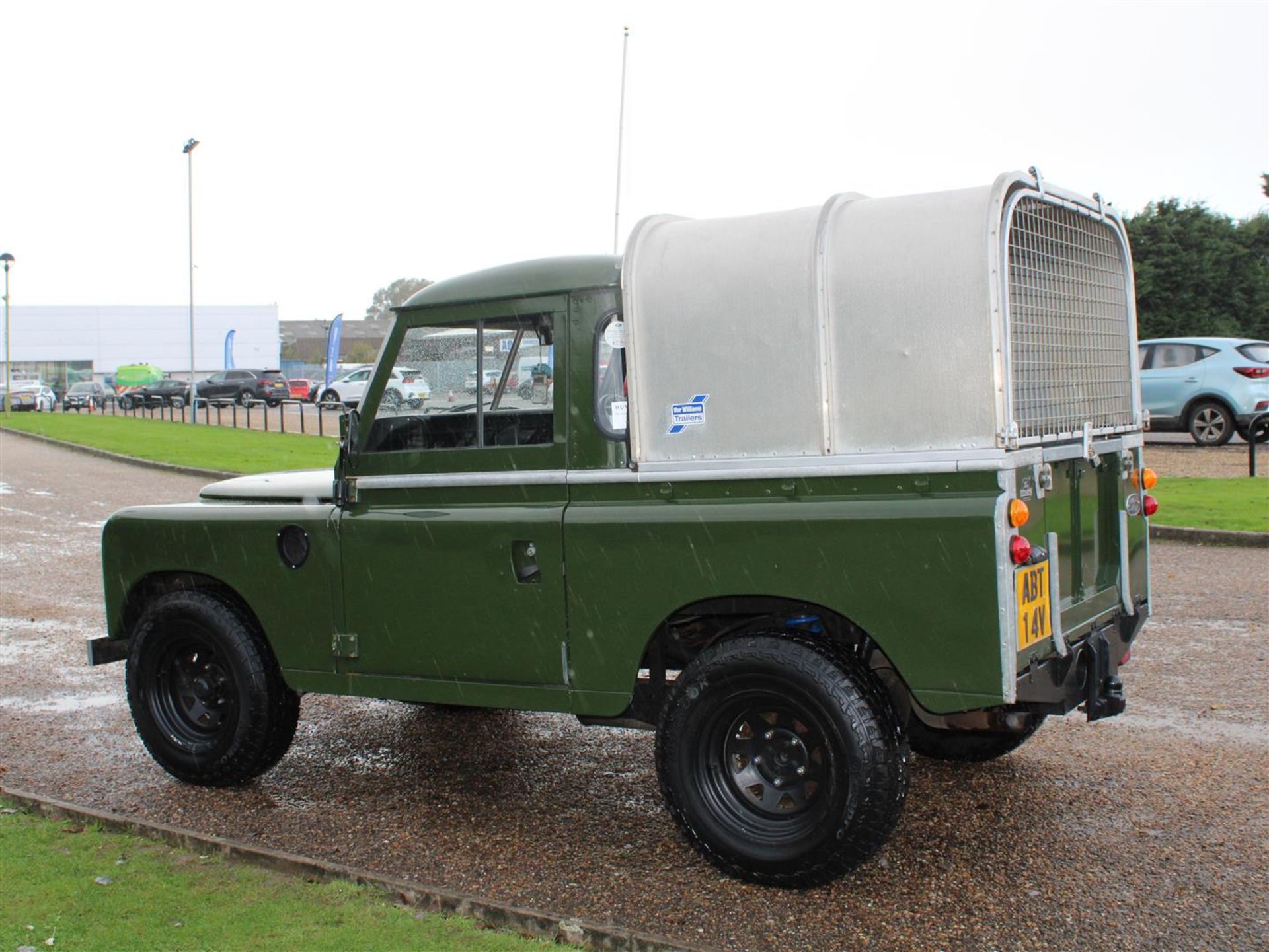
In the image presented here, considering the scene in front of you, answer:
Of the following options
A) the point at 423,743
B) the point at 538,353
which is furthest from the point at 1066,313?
the point at 423,743

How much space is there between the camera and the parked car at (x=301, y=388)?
56281mm

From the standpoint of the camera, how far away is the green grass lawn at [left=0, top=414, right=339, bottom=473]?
22.6 m

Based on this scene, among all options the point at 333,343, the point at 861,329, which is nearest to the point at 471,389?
the point at 861,329

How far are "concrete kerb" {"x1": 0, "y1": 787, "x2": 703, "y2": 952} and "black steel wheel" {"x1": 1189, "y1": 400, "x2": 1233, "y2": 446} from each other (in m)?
17.1

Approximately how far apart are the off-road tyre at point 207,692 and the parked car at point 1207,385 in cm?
1530

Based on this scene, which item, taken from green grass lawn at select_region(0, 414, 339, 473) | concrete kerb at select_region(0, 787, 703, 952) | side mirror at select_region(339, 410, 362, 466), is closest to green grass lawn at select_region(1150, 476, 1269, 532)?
side mirror at select_region(339, 410, 362, 466)

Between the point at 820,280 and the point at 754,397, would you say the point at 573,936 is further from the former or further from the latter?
the point at 820,280

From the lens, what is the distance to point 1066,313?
4.95m

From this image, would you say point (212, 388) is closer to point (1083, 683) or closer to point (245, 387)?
point (245, 387)

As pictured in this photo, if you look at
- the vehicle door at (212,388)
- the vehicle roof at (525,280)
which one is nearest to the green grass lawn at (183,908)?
the vehicle roof at (525,280)

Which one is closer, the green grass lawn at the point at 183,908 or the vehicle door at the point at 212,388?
the green grass lawn at the point at 183,908

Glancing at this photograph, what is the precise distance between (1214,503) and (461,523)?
10836mm

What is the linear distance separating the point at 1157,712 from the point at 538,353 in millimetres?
3809

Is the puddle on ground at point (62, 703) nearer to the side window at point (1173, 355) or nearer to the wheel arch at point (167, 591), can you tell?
the wheel arch at point (167, 591)
